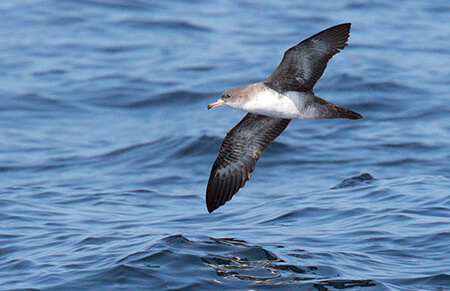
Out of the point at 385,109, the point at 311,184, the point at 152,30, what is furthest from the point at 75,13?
the point at 311,184

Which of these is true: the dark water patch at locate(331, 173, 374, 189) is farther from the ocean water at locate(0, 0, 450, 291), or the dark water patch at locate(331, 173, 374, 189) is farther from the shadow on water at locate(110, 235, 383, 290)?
the shadow on water at locate(110, 235, 383, 290)

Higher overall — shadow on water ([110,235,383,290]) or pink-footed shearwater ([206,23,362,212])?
pink-footed shearwater ([206,23,362,212])

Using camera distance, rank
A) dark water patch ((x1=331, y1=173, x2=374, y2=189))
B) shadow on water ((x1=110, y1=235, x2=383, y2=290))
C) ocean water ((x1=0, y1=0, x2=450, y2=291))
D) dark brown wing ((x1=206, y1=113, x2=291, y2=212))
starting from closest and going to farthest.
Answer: shadow on water ((x1=110, y1=235, x2=383, y2=290))
ocean water ((x1=0, y1=0, x2=450, y2=291))
dark brown wing ((x1=206, y1=113, x2=291, y2=212))
dark water patch ((x1=331, y1=173, x2=374, y2=189))

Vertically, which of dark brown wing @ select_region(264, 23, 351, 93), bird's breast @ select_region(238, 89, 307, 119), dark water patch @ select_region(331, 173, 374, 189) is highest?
dark brown wing @ select_region(264, 23, 351, 93)

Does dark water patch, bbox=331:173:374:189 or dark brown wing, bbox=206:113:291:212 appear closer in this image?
dark brown wing, bbox=206:113:291:212

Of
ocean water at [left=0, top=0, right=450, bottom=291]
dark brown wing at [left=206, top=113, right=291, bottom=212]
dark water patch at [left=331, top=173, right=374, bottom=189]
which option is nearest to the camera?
ocean water at [left=0, top=0, right=450, bottom=291]

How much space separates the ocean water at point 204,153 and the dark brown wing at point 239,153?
40 cm

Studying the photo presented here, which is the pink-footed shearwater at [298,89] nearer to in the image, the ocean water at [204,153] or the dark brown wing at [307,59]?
the dark brown wing at [307,59]

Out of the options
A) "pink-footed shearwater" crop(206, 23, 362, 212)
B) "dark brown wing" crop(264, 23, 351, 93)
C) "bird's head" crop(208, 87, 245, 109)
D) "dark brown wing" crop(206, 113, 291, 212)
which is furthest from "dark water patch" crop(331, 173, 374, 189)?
"bird's head" crop(208, 87, 245, 109)

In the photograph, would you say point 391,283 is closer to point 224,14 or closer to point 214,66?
point 214,66

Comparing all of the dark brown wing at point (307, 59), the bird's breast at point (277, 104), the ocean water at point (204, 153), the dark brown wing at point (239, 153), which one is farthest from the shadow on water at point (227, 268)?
the dark brown wing at point (307, 59)

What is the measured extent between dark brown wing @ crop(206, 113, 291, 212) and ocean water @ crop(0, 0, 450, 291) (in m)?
0.40

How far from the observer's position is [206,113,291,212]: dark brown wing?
818 cm

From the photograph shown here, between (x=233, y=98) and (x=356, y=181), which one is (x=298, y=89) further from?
(x=356, y=181)
